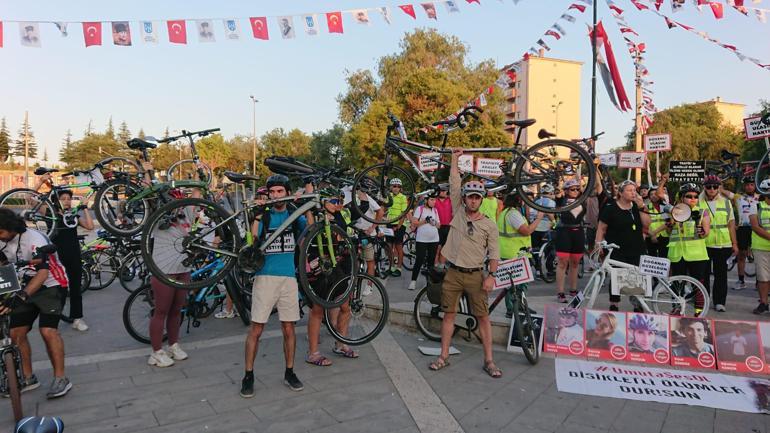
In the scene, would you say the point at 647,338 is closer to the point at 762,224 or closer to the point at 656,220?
the point at 656,220

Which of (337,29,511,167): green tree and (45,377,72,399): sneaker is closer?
(45,377,72,399): sneaker

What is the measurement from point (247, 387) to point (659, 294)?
5.10 m

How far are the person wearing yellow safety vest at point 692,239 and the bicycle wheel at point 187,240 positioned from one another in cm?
579

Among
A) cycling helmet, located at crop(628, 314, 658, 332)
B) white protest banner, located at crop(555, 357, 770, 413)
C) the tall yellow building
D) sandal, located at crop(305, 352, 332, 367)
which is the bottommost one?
white protest banner, located at crop(555, 357, 770, 413)

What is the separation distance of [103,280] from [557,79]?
201 feet

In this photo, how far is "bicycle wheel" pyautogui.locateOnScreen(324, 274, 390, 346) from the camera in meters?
5.02

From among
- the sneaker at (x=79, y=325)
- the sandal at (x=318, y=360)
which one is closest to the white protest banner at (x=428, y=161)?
the sandal at (x=318, y=360)

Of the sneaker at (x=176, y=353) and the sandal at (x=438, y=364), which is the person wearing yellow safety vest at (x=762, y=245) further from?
the sneaker at (x=176, y=353)

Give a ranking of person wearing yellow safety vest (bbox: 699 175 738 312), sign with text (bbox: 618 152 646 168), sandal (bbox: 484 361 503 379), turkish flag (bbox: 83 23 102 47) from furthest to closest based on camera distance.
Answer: sign with text (bbox: 618 152 646 168) → turkish flag (bbox: 83 23 102 47) → person wearing yellow safety vest (bbox: 699 175 738 312) → sandal (bbox: 484 361 503 379)

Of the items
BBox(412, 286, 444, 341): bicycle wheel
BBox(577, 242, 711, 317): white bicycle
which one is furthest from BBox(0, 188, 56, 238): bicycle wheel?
BBox(577, 242, 711, 317): white bicycle

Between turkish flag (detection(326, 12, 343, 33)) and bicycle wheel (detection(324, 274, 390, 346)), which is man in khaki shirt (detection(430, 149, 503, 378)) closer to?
bicycle wheel (detection(324, 274, 390, 346))

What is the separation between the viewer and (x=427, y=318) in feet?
19.4

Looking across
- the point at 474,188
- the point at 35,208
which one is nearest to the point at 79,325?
the point at 35,208

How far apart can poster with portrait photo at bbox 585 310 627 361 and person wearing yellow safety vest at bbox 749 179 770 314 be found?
2.89 metres
